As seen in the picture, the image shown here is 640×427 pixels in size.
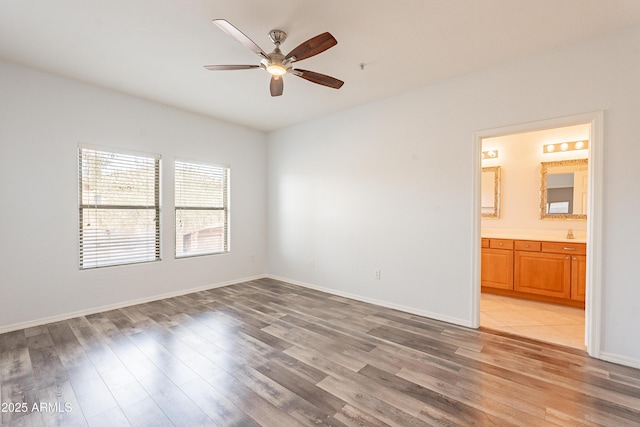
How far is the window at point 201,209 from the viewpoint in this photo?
445cm

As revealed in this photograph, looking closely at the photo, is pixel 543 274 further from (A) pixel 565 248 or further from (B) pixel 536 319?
(B) pixel 536 319

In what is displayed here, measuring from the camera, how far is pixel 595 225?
8.25 feet

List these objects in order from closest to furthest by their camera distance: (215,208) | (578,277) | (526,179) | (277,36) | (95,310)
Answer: (277,36)
(95,310)
(578,277)
(526,179)
(215,208)

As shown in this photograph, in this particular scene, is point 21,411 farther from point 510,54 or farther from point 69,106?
point 510,54

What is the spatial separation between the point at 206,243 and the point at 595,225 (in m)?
5.00

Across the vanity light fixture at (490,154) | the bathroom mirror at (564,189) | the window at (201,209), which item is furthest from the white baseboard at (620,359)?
the window at (201,209)

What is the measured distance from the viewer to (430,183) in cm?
350

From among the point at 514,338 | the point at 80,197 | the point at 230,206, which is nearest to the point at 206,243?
the point at 230,206

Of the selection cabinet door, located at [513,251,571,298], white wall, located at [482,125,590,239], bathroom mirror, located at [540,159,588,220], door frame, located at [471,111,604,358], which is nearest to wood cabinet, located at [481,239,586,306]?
cabinet door, located at [513,251,571,298]

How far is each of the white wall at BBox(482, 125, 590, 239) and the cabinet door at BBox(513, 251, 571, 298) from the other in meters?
0.52

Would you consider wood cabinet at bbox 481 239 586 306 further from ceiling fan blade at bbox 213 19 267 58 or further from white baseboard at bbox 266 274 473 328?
ceiling fan blade at bbox 213 19 267 58

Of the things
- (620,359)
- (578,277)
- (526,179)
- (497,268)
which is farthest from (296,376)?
(526,179)

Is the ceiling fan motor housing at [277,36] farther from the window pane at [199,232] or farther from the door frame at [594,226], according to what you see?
the window pane at [199,232]

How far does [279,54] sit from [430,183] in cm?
229
